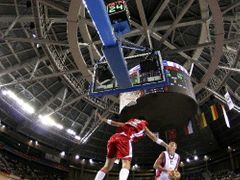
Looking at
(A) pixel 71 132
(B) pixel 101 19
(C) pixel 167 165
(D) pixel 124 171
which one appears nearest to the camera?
(D) pixel 124 171

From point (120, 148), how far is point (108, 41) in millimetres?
5483

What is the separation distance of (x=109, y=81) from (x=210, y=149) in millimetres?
33535

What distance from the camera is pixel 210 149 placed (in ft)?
146

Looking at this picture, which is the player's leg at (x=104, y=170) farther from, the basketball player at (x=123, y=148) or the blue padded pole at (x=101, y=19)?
the blue padded pole at (x=101, y=19)

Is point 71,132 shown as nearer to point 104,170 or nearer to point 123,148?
point 104,170

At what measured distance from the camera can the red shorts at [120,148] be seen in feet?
26.8

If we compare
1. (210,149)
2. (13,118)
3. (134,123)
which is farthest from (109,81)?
(210,149)

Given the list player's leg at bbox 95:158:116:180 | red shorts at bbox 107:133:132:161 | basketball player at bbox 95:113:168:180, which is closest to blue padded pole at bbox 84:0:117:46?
basketball player at bbox 95:113:168:180

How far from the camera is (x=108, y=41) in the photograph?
12469 mm

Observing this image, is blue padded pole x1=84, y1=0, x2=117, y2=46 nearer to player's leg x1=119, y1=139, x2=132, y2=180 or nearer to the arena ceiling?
player's leg x1=119, y1=139, x2=132, y2=180

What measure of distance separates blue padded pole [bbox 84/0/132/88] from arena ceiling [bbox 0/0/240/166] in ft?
22.0

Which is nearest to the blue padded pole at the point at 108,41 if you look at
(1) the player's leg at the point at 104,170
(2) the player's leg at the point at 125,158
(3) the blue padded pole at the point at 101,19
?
(3) the blue padded pole at the point at 101,19

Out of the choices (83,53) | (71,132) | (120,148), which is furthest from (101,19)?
(71,132)

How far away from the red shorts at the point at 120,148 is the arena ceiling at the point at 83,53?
41.5 feet
